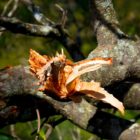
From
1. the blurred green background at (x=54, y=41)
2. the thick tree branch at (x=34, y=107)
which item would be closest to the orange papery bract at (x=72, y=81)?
the thick tree branch at (x=34, y=107)

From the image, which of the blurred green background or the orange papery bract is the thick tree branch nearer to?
the orange papery bract

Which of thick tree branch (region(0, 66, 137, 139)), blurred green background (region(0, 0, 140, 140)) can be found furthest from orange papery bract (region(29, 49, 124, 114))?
blurred green background (region(0, 0, 140, 140))

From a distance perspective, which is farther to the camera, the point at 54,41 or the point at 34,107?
the point at 54,41

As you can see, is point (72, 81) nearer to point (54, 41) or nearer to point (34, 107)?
point (34, 107)

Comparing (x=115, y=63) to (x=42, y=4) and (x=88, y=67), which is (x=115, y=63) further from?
(x=42, y=4)

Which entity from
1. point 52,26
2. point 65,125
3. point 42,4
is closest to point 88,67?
point 52,26

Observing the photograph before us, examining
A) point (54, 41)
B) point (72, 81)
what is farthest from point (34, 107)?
point (54, 41)
